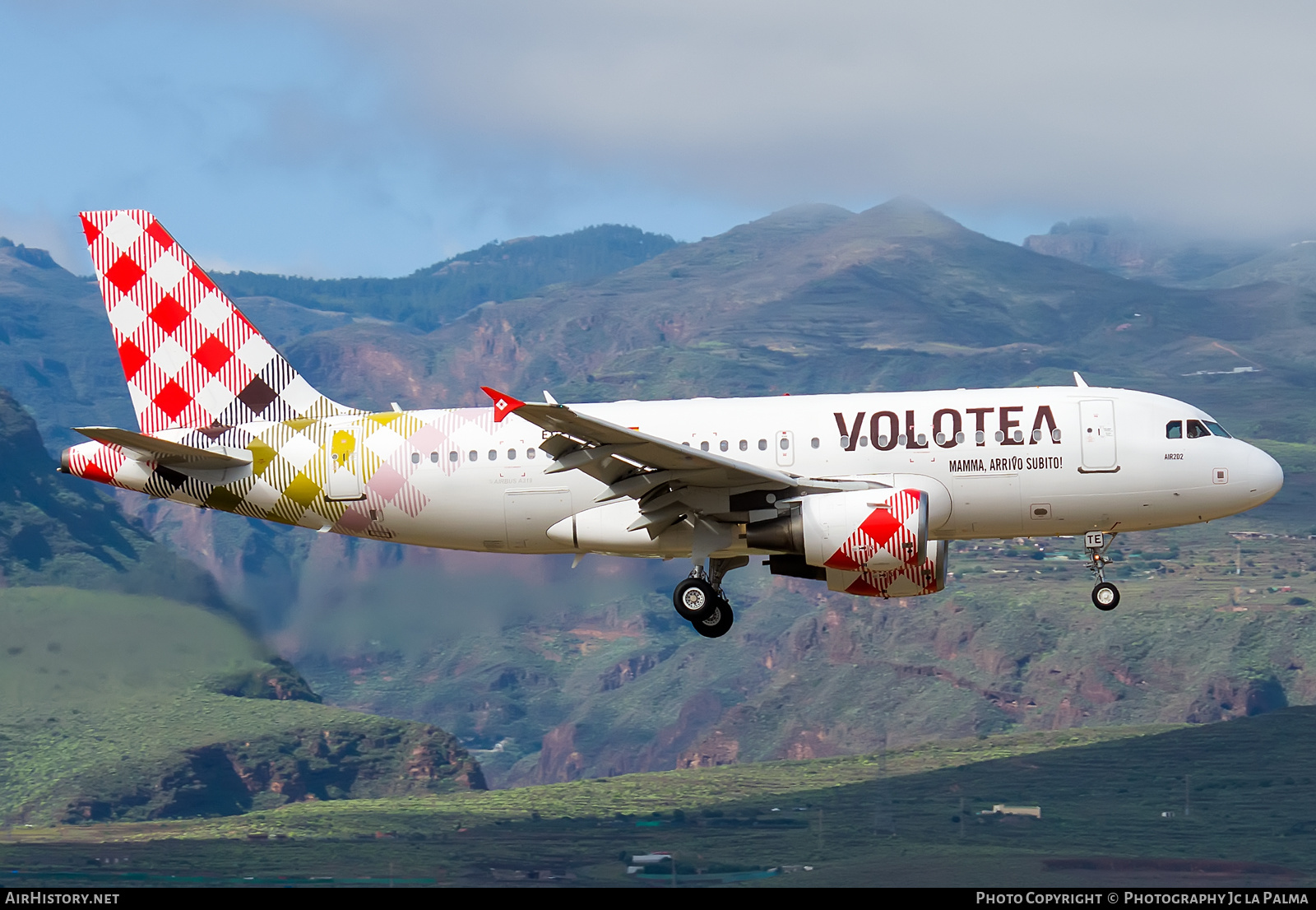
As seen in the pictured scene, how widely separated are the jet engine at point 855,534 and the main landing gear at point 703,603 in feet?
6.89

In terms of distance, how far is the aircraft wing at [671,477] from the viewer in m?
40.1

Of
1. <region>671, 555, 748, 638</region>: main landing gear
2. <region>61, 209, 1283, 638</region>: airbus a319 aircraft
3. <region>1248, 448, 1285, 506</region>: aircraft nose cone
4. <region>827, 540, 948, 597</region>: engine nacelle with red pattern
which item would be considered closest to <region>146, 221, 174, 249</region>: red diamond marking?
<region>61, 209, 1283, 638</region>: airbus a319 aircraft

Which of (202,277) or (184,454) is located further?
(202,277)

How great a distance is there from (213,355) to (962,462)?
21.6 metres

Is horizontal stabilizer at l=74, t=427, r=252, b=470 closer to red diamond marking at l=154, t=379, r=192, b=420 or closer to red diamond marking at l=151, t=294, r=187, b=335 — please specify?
red diamond marking at l=154, t=379, r=192, b=420

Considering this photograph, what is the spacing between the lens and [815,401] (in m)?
43.6

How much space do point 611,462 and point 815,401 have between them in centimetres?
585

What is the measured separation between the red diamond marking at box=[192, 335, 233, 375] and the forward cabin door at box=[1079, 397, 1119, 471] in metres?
23.9

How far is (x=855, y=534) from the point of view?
40.8m

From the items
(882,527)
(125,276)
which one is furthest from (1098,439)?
(125,276)

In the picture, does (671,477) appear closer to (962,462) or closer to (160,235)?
(962,462)
